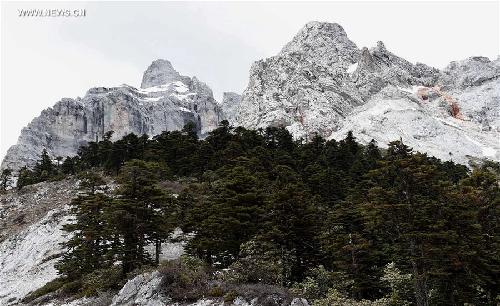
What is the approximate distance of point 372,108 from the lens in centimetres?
16450

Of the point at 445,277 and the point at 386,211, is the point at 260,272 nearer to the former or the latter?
the point at 386,211

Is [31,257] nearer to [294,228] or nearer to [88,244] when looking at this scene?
[88,244]

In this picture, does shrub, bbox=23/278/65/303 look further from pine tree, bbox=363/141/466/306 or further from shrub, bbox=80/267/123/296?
pine tree, bbox=363/141/466/306

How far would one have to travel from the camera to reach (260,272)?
82.0 feet

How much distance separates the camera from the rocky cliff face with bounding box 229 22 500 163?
466 ft

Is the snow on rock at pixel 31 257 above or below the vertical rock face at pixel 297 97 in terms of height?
below

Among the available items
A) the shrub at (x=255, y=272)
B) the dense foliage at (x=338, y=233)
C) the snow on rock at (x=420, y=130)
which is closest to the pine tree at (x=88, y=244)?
the dense foliage at (x=338, y=233)

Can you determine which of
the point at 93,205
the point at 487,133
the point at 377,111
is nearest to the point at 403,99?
the point at 377,111

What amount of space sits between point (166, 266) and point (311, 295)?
8686 millimetres

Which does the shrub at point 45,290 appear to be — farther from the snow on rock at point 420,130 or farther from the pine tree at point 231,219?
the snow on rock at point 420,130

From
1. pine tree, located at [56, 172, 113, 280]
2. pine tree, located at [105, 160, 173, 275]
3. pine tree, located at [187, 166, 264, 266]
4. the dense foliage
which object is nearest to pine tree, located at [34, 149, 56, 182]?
the dense foliage

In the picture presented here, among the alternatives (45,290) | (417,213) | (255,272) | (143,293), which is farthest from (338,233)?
(45,290)

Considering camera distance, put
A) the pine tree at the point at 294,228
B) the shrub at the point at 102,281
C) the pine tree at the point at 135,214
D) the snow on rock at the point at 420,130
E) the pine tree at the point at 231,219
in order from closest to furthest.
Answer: the pine tree at the point at 294,228 < the shrub at the point at 102,281 < the pine tree at the point at 231,219 < the pine tree at the point at 135,214 < the snow on rock at the point at 420,130

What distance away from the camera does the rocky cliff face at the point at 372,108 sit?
142 meters
